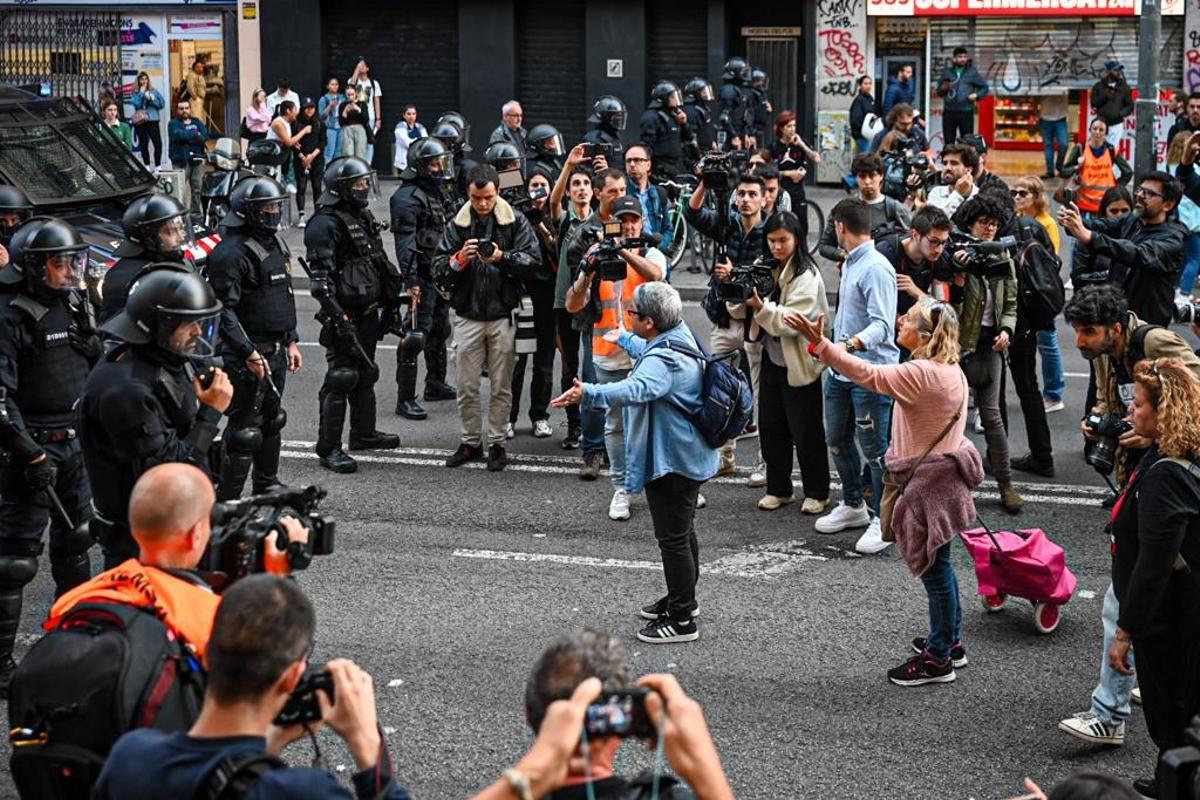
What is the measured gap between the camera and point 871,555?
9.20 m

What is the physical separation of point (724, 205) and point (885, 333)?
244 centimetres

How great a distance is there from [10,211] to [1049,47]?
19.4 m

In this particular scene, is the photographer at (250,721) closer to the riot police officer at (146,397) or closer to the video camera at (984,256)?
the riot police officer at (146,397)

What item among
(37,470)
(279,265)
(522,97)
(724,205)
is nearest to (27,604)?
(37,470)

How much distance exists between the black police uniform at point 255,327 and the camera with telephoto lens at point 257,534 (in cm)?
438

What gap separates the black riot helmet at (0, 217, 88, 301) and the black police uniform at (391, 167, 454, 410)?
13.2 feet

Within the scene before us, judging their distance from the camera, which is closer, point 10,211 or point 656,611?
point 656,611

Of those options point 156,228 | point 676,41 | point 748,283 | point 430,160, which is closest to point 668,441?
point 748,283

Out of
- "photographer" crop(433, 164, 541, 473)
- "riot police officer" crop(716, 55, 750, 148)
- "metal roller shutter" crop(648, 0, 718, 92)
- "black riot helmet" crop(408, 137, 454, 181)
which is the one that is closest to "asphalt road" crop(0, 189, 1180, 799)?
"photographer" crop(433, 164, 541, 473)

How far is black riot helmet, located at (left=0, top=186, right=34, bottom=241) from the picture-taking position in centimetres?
1024

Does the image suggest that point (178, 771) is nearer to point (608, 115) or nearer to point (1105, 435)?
point (1105, 435)

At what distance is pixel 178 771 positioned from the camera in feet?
12.4

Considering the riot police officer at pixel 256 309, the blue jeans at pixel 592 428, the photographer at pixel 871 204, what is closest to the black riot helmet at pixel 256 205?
the riot police officer at pixel 256 309

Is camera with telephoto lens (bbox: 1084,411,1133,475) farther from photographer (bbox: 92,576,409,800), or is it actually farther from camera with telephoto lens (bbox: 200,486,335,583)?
photographer (bbox: 92,576,409,800)
